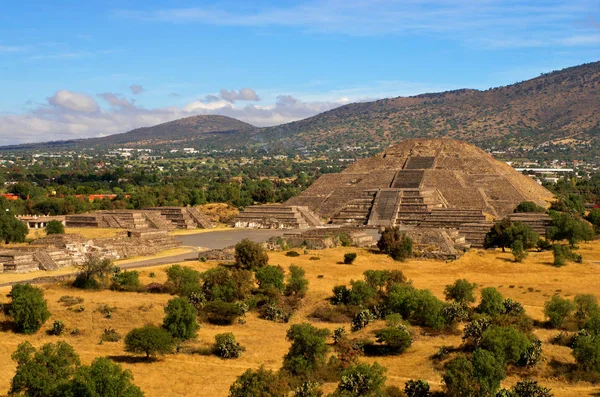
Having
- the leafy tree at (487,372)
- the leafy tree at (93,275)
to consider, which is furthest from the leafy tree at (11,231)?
the leafy tree at (487,372)

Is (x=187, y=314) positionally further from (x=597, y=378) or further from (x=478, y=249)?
(x=478, y=249)

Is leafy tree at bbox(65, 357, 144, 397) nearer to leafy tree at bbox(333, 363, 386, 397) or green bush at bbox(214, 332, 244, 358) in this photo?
leafy tree at bbox(333, 363, 386, 397)

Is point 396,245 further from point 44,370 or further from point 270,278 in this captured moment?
point 44,370

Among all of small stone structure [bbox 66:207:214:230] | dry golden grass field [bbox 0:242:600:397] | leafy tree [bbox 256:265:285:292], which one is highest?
small stone structure [bbox 66:207:214:230]

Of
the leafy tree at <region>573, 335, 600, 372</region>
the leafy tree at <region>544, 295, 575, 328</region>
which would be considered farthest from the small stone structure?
the leafy tree at <region>573, 335, 600, 372</region>

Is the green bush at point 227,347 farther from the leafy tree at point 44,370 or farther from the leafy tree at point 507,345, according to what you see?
the leafy tree at point 507,345

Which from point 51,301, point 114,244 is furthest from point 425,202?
point 51,301
